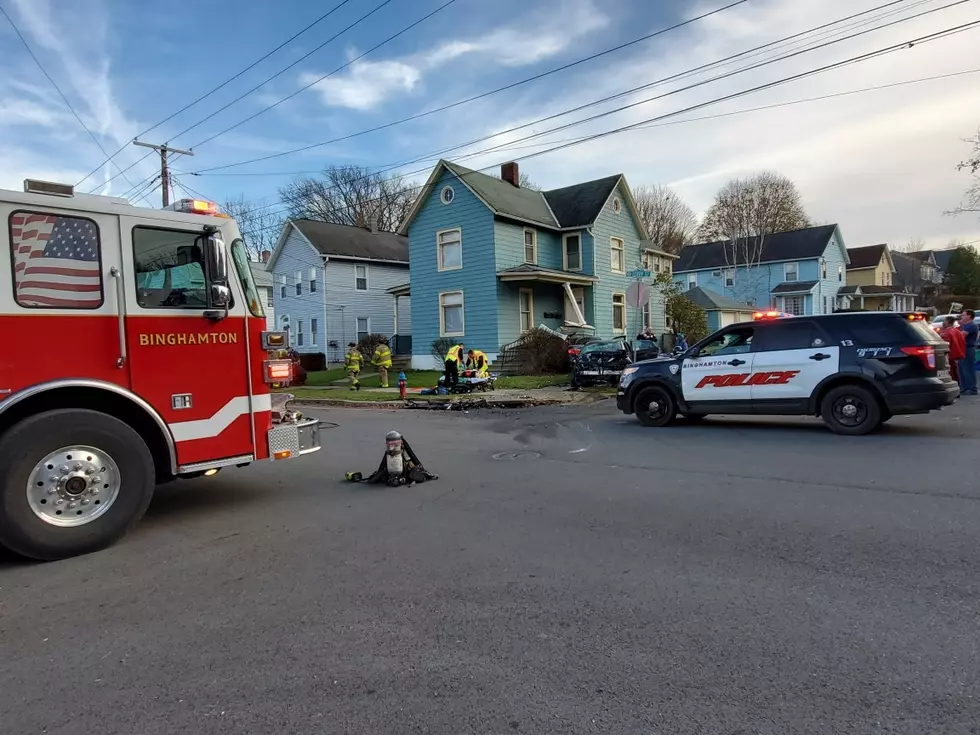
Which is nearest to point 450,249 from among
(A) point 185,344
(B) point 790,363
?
(B) point 790,363

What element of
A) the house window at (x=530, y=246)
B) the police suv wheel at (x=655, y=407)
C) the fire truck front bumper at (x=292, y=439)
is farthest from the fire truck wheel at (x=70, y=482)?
the house window at (x=530, y=246)

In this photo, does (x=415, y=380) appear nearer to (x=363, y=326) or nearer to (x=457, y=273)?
(x=457, y=273)

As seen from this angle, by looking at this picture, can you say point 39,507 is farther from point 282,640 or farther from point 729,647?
point 729,647

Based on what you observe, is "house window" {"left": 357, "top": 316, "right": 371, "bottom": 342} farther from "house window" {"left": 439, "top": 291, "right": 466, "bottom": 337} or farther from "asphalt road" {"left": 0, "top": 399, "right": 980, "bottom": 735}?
"asphalt road" {"left": 0, "top": 399, "right": 980, "bottom": 735}

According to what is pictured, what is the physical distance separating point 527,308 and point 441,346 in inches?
153

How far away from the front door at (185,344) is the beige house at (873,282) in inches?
2166

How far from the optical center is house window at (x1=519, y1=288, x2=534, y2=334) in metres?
25.6

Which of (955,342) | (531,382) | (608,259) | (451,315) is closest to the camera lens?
(955,342)

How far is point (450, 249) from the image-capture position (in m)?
26.0

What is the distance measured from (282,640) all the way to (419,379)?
20176 millimetres

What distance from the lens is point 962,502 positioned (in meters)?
5.56

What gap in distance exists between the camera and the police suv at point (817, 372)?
898cm

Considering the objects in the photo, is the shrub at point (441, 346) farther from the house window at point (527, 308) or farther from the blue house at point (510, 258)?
the house window at point (527, 308)

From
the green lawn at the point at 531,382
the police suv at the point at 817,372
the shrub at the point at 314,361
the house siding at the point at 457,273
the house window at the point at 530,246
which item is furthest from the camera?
the shrub at the point at 314,361
